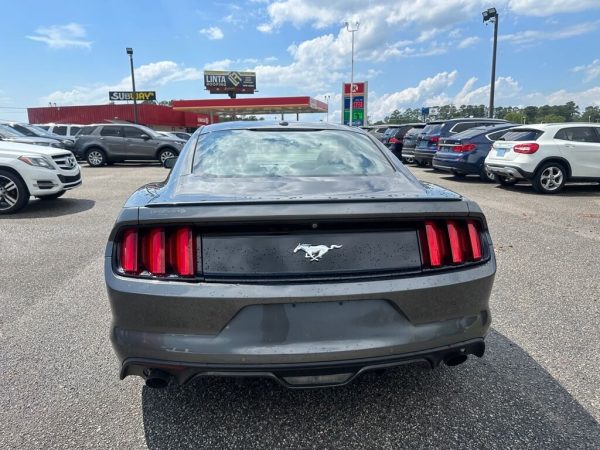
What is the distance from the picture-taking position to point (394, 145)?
1800 cm

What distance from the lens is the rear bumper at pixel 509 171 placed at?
9.88 m

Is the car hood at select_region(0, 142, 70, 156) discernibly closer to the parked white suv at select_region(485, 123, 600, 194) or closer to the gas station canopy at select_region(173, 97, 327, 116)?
the parked white suv at select_region(485, 123, 600, 194)

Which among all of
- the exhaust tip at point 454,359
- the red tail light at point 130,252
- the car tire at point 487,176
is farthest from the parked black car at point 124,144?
the exhaust tip at point 454,359

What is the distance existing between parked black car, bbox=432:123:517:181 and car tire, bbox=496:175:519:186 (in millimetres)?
172

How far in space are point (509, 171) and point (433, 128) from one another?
495 centimetres

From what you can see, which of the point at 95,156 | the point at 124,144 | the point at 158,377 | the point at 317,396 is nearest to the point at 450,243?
the point at 317,396

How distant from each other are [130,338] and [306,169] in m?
1.44

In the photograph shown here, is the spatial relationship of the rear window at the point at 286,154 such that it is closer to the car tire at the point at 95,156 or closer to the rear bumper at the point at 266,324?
the rear bumper at the point at 266,324

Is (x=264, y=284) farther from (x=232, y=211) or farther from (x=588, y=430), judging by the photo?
(x=588, y=430)

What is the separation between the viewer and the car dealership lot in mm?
2184

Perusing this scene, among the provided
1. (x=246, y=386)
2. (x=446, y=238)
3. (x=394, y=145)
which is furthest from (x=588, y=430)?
(x=394, y=145)

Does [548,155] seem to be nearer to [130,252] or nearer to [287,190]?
[287,190]

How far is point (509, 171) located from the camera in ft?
33.0

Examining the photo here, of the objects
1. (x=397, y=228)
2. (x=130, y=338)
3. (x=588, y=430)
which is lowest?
(x=588, y=430)
